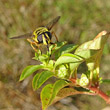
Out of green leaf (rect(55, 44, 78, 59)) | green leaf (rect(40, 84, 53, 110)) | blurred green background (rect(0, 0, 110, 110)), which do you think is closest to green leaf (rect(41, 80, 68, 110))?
green leaf (rect(40, 84, 53, 110))

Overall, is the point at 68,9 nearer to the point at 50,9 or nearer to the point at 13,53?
the point at 50,9

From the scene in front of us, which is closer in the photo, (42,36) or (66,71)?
(66,71)

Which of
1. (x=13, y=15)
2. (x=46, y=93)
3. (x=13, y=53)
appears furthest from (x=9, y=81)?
(x=46, y=93)

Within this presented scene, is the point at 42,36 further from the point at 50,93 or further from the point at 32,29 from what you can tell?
the point at 32,29

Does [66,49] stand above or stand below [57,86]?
above

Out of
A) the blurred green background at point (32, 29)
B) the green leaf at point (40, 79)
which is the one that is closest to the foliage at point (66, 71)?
the green leaf at point (40, 79)

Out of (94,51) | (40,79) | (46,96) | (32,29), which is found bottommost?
(46,96)

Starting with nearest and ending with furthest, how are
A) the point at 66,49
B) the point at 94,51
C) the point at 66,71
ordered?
the point at 94,51, the point at 66,71, the point at 66,49

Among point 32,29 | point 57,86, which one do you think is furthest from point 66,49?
point 32,29
